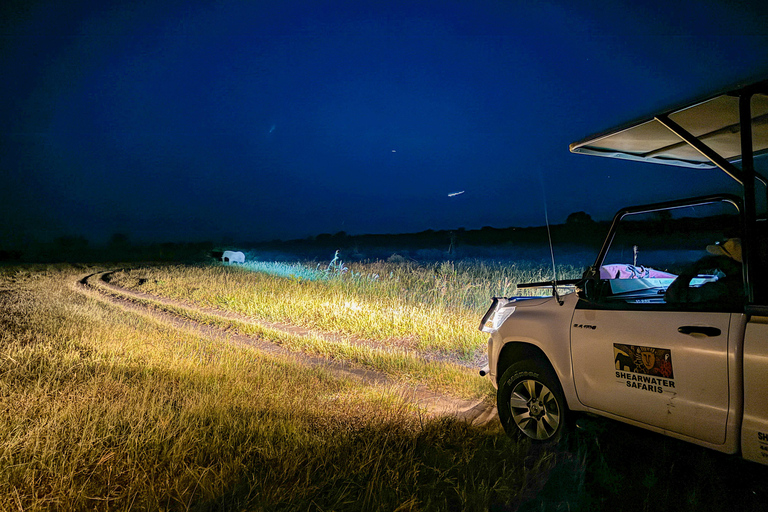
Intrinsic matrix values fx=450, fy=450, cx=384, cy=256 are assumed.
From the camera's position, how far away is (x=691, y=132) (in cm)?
409

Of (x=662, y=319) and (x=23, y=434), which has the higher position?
(x=662, y=319)

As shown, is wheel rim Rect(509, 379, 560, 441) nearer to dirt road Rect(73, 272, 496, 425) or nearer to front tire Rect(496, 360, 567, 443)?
front tire Rect(496, 360, 567, 443)

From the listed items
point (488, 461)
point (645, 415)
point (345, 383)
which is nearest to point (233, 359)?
point (345, 383)

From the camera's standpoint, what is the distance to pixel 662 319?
2934 mm

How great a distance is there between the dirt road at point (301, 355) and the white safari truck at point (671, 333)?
38.6 inches

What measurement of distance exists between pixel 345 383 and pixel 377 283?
9.36m

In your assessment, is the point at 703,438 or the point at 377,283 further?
the point at 377,283

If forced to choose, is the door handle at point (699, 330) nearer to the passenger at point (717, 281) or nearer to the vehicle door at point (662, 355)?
the vehicle door at point (662, 355)

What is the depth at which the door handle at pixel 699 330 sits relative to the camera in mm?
2594

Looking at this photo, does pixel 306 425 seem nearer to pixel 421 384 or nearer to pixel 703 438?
pixel 421 384

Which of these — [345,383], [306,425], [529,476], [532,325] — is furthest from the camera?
[345,383]

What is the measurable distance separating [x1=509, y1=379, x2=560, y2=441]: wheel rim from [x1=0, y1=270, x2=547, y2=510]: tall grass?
0.89 feet

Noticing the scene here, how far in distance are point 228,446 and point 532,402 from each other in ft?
8.60

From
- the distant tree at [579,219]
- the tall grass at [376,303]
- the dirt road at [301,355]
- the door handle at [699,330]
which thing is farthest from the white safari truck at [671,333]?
the distant tree at [579,219]
